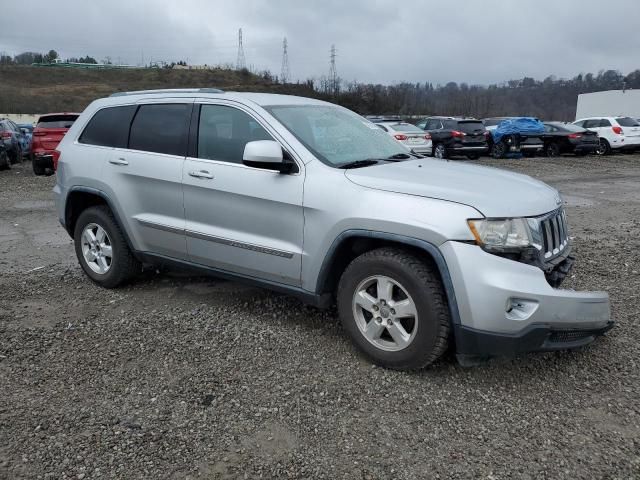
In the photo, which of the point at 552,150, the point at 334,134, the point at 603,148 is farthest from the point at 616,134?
the point at 334,134

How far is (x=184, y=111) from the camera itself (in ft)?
15.3

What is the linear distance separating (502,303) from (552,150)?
20.9m

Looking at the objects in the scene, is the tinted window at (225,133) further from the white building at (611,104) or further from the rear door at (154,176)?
the white building at (611,104)

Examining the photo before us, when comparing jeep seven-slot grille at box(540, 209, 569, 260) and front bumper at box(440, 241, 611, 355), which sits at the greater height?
jeep seven-slot grille at box(540, 209, 569, 260)

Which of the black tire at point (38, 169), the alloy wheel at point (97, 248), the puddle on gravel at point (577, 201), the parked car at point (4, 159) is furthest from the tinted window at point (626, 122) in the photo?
the alloy wheel at point (97, 248)

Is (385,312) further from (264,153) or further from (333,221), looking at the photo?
(264,153)

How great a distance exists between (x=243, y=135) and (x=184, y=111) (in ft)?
2.32

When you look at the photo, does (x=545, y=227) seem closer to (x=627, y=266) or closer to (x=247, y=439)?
(x=247, y=439)

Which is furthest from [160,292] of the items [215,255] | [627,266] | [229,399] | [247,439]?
[627,266]

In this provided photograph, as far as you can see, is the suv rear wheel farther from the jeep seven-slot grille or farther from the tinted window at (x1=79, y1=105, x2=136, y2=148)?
the jeep seven-slot grille

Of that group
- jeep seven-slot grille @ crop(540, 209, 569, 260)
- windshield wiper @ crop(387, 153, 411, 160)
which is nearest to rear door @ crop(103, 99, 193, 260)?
windshield wiper @ crop(387, 153, 411, 160)

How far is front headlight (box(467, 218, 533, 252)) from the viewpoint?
326 centimetres

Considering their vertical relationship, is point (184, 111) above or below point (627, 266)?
above

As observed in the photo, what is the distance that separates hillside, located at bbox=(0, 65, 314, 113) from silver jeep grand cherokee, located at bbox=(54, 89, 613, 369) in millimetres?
64397
